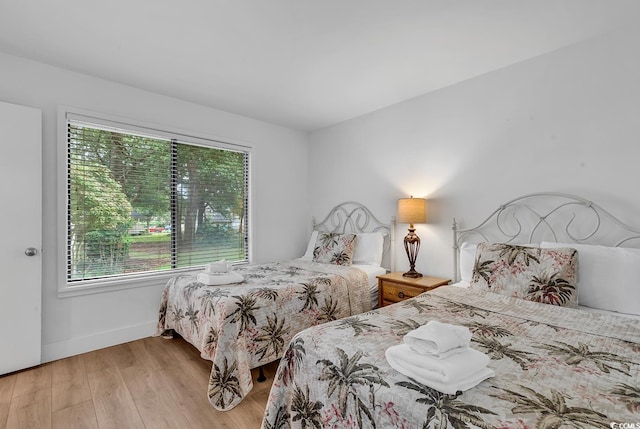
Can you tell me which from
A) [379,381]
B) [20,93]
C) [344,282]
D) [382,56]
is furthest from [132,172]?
[379,381]

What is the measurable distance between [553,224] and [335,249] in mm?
1984

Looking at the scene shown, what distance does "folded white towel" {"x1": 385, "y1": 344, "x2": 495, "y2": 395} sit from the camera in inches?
37.9

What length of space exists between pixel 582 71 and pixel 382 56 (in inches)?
56.6

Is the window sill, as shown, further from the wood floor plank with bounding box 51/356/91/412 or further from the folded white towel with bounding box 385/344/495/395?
the folded white towel with bounding box 385/344/495/395

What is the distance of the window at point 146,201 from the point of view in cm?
278

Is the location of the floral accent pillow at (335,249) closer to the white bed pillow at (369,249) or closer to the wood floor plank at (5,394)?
the white bed pillow at (369,249)

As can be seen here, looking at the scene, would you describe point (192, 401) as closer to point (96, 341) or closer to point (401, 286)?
point (96, 341)

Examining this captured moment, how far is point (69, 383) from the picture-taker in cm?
222

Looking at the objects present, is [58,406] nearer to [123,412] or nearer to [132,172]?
[123,412]

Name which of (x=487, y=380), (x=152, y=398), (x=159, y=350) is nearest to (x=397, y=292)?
(x=487, y=380)

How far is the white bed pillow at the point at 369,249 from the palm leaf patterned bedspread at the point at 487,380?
1.60m

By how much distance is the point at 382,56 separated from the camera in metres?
2.42

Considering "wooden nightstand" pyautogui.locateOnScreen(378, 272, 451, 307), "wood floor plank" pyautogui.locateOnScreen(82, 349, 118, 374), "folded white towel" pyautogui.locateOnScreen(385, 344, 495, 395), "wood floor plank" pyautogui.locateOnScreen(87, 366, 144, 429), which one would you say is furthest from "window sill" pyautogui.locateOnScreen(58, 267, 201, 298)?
"folded white towel" pyautogui.locateOnScreen(385, 344, 495, 395)

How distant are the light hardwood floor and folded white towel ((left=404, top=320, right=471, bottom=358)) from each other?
1.25m
